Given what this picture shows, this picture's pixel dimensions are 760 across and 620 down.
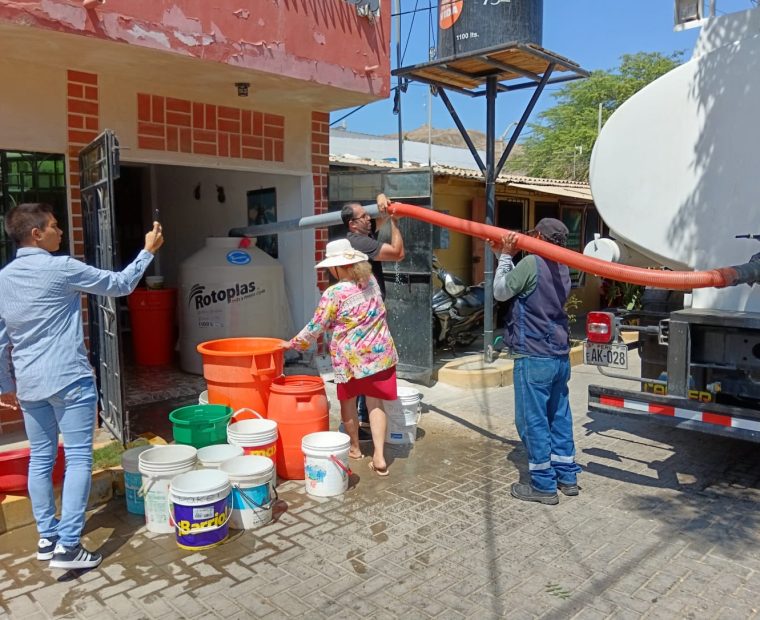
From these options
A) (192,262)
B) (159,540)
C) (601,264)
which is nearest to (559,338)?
(601,264)

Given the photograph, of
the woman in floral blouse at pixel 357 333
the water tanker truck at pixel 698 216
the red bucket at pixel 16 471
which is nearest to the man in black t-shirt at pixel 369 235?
the woman in floral blouse at pixel 357 333

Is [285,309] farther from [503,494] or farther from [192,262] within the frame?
[503,494]

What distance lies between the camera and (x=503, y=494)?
4324mm

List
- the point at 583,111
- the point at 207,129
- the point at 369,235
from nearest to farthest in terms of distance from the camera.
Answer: the point at 369,235
the point at 207,129
the point at 583,111

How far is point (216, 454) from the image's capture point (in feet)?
13.1

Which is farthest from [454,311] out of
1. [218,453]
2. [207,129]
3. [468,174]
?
[218,453]

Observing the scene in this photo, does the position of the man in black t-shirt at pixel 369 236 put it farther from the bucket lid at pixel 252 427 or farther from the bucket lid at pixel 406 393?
the bucket lid at pixel 252 427

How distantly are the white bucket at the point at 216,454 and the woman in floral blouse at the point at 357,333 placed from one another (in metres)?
0.85

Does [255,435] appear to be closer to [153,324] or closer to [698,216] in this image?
[698,216]

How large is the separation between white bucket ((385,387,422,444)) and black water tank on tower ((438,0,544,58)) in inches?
161

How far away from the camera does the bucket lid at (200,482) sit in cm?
345

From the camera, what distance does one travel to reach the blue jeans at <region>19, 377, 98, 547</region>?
3.29 meters

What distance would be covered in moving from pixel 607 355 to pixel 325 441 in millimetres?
2021

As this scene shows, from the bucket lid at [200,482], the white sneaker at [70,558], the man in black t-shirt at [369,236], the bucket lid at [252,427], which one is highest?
the man in black t-shirt at [369,236]
